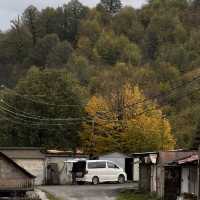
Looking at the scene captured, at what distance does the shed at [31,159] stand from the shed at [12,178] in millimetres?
15902

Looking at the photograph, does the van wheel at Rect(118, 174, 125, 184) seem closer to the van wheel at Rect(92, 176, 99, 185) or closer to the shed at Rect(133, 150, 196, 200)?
the van wheel at Rect(92, 176, 99, 185)

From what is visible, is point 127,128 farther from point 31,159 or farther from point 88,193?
point 88,193

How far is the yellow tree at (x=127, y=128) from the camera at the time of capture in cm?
6375

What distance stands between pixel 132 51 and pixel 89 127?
9713 centimetres

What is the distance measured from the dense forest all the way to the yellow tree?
0.10 meters

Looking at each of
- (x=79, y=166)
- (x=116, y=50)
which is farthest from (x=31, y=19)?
(x=79, y=166)

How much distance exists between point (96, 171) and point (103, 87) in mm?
41583

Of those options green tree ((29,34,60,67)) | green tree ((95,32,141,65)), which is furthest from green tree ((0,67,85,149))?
green tree ((29,34,60,67))

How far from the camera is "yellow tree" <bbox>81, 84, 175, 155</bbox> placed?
6375 cm

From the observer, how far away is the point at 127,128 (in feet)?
213

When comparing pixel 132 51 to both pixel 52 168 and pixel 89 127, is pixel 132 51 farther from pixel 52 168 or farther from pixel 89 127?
pixel 52 168

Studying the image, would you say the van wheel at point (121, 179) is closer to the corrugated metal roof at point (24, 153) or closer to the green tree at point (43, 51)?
the corrugated metal roof at point (24, 153)

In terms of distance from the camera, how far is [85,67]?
139 metres

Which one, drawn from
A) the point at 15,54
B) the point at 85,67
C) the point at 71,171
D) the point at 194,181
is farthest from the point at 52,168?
the point at 15,54
